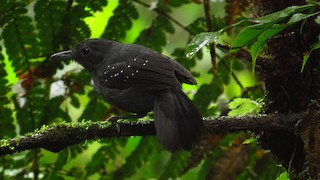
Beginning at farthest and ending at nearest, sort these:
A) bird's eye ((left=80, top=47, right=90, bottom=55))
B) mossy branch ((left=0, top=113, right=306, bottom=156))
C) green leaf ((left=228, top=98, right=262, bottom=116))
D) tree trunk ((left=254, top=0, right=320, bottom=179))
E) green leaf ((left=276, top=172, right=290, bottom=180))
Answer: bird's eye ((left=80, top=47, right=90, bottom=55))
green leaf ((left=228, top=98, right=262, bottom=116))
green leaf ((left=276, top=172, right=290, bottom=180))
tree trunk ((left=254, top=0, right=320, bottom=179))
mossy branch ((left=0, top=113, right=306, bottom=156))

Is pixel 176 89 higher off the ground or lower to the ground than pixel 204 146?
higher

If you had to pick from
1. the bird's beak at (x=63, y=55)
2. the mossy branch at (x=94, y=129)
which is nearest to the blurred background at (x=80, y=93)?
the bird's beak at (x=63, y=55)

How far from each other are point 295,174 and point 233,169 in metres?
1.12

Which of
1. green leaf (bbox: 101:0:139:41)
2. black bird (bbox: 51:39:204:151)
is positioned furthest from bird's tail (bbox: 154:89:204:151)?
green leaf (bbox: 101:0:139:41)

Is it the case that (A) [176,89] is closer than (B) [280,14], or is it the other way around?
(B) [280,14]

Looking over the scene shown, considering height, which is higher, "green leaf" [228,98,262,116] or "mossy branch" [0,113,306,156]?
"mossy branch" [0,113,306,156]

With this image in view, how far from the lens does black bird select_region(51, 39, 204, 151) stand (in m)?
2.29

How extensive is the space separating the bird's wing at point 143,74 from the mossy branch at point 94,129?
463 millimetres

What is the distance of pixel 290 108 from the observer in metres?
2.23

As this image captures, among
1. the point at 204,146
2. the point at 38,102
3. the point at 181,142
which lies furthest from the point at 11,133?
the point at 181,142

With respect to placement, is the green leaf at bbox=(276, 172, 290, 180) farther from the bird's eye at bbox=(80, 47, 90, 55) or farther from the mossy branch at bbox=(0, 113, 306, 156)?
the bird's eye at bbox=(80, 47, 90, 55)

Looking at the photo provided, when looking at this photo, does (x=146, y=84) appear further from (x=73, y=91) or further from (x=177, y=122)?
(x=73, y=91)

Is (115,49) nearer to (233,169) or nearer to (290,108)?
(233,169)

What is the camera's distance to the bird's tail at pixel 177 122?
224 centimetres
